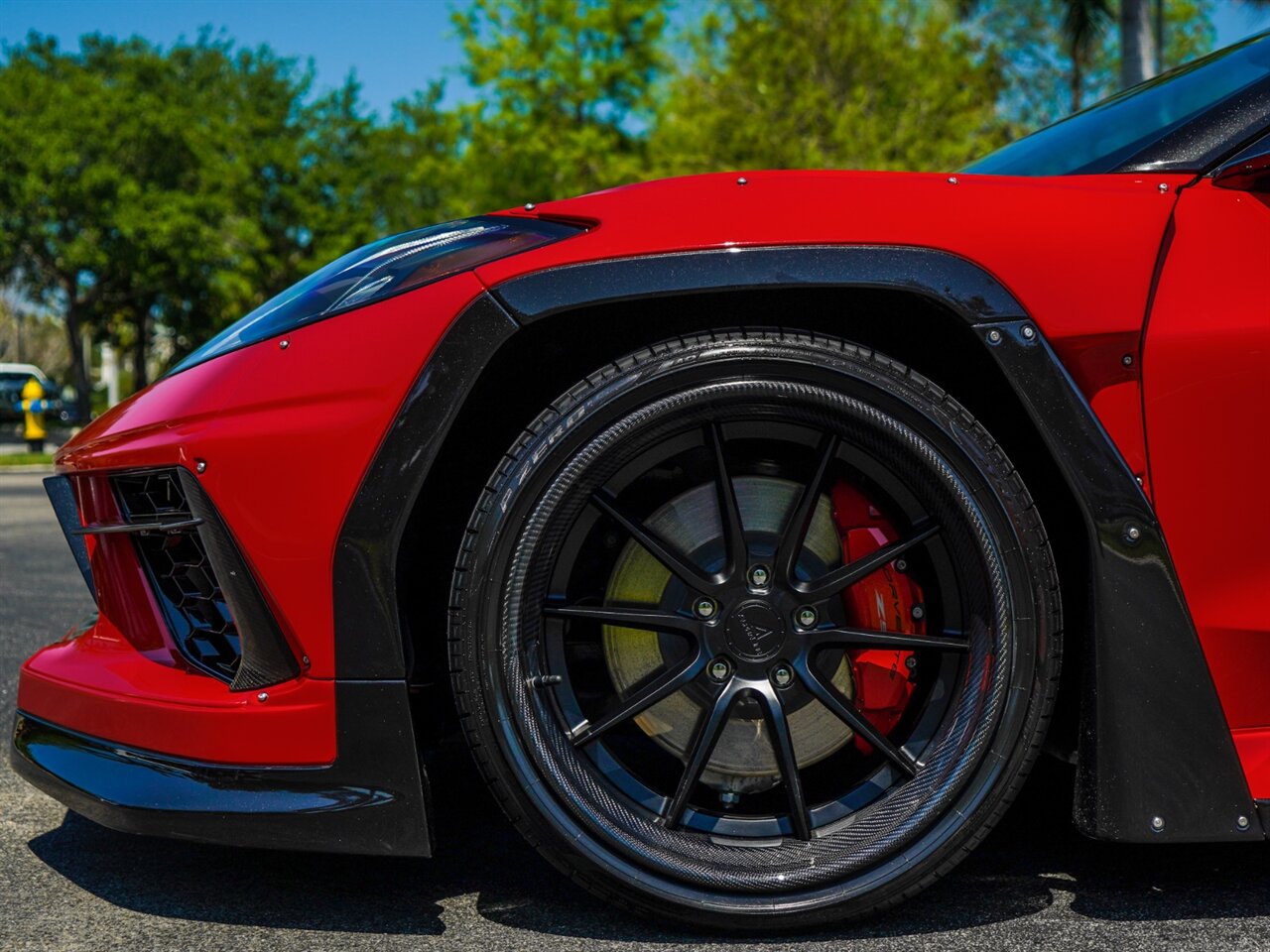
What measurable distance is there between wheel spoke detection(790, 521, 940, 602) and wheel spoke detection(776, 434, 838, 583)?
0.10 ft

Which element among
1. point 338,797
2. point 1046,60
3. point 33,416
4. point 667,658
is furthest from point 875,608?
point 1046,60

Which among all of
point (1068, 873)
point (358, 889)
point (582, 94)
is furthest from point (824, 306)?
point (582, 94)

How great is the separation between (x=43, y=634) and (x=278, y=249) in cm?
2983

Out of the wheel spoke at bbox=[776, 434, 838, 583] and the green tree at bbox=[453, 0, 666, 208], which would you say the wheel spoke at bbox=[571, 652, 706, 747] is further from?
the green tree at bbox=[453, 0, 666, 208]

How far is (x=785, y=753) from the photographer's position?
1.63m

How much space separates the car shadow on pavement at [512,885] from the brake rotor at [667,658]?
248 mm

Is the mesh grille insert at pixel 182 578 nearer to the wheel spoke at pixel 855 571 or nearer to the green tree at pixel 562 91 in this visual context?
the wheel spoke at pixel 855 571

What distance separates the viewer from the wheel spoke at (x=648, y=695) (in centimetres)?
162

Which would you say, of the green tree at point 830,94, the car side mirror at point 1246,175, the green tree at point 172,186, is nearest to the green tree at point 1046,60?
the green tree at point 830,94

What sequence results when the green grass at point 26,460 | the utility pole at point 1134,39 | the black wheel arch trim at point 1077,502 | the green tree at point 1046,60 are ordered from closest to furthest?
the black wheel arch trim at point 1077,502 < the utility pole at point 1134,39 < the green grass at point 26,460 < the green tree at point 1046,60

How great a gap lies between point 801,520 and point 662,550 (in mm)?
202

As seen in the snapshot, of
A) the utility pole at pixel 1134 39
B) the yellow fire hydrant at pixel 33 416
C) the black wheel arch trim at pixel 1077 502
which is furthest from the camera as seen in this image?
the yellow fire hydrant at pixel 33 416

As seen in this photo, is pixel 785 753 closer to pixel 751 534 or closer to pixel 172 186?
pixel 751 534

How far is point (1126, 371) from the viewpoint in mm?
1547
